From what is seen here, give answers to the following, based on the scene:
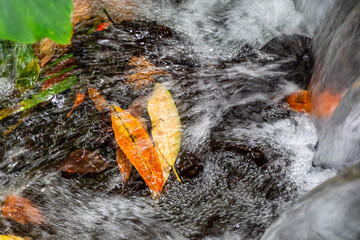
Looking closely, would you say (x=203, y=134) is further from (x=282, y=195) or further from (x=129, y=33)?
(x=129, y=33)

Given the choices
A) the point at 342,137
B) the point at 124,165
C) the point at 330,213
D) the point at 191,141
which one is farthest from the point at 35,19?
the point at 342,137

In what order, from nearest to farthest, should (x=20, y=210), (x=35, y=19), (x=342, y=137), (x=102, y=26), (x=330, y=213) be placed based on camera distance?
(x=330, y=213)
(x=35, y=19)
(x=342, y=137)
(x=20, y=210)
(x=102, y=26)

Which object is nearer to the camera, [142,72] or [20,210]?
[20,210]

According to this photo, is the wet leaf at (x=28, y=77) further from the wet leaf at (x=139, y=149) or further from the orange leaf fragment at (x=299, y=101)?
the orange leaf fragment at (x=299, y=101)

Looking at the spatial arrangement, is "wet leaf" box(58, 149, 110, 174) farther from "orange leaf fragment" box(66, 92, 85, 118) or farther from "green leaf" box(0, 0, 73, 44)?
"green leaf" box(0, 0, 73, 44)

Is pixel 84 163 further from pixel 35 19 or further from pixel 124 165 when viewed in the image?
pixel 35 19

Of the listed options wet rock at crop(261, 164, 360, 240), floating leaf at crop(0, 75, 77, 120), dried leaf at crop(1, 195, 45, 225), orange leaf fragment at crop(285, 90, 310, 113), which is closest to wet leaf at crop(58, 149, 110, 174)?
dried leaf at crop(1, 195, 45, 225)
